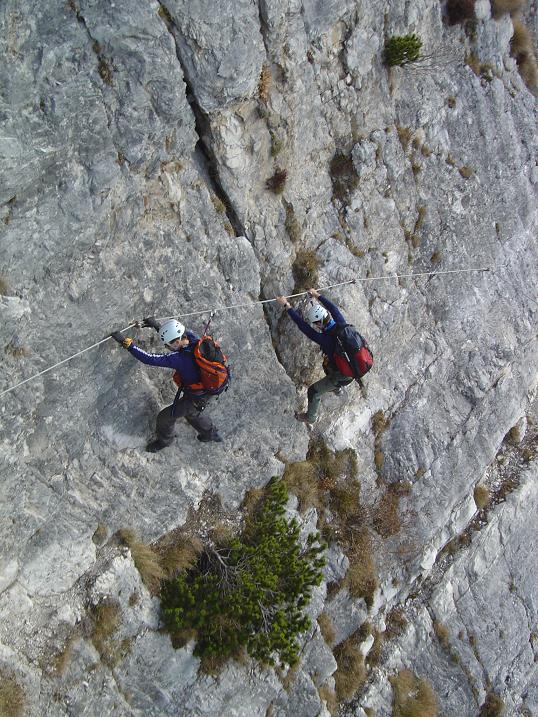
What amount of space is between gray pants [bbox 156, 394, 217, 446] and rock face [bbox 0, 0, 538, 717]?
15.0 inches

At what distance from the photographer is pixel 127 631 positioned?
10.0 meters

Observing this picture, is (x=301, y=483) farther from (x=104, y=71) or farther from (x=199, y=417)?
(x=104, y=71)

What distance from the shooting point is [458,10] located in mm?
14977

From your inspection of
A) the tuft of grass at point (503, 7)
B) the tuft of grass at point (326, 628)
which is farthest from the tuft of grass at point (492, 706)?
the tuft of grass at point (503, 7)

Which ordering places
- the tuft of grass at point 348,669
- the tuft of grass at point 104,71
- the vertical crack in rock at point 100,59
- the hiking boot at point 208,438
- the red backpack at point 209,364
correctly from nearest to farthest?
the vertical crack in rock at point 100,59
the tuft of grass at point 104,71
the red backpack at point 209,364
the hiking boot at point 208,438
the tuft of grass at point 348,669

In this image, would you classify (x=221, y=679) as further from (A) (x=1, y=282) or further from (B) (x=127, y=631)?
(A) (x=1, y=282)

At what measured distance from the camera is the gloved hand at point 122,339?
9078 mm

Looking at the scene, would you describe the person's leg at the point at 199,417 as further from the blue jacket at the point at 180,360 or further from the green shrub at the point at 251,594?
the green shrub at the point at 251,594

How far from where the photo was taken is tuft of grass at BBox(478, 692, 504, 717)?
47.4 feet

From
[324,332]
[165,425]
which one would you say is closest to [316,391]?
[324,332]

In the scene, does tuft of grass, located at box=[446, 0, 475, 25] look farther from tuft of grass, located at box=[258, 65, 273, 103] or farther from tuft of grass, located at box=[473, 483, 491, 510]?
tuft of grass, located at box=[473, 483, 491, 510]

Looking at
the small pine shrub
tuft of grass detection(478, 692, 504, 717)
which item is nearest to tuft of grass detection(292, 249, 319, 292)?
the small pine shrub

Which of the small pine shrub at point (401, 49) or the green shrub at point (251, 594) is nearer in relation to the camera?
the green shrub at point (251, 594)

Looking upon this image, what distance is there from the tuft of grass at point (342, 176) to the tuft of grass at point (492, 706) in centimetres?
1316
